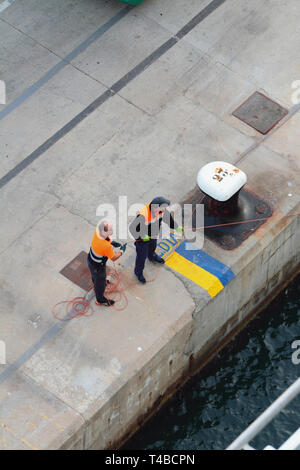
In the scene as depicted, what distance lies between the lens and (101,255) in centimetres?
1355

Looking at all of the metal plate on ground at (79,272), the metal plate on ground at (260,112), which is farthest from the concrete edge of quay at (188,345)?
the metal plate on ground at (260,112)

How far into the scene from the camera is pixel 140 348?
1408cm

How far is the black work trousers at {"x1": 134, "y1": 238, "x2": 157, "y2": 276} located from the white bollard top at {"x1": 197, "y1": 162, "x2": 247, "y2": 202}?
1353mm

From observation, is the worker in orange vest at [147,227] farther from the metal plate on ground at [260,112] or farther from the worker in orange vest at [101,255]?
the metal plate on ground at [260,112]

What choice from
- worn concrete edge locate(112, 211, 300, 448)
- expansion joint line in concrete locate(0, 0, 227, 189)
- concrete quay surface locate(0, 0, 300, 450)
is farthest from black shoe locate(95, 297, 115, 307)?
expansion joint line in concrete locate(0, 0, 227, 189)

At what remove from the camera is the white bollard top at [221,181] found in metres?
14.7

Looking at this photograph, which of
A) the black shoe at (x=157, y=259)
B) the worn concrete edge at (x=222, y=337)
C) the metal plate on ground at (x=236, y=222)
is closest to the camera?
the black shoe at (x=157, y=259)

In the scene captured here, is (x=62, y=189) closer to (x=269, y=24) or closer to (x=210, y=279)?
(x=210, y=279)

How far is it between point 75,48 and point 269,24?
433 centimetres

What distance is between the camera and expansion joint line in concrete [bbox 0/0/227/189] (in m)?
16.5

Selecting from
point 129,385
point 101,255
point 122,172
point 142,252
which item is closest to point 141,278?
point 142,252

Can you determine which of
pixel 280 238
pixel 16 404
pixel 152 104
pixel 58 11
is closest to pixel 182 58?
pixel 152 104

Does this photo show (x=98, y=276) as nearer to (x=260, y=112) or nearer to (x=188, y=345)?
(x=188, y=345)

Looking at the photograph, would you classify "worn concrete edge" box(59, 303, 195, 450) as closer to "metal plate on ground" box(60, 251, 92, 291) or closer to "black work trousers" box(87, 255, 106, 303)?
"black work trousers" box(87, 255, 106, 303)
